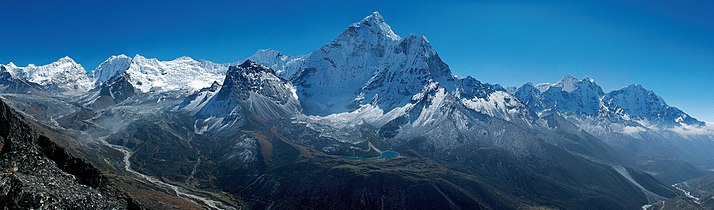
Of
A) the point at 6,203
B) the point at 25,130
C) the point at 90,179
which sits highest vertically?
the point at 25,130

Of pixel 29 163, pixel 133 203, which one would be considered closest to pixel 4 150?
pixel 29 163

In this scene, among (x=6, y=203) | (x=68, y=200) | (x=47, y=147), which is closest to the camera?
(x=6, y=203)

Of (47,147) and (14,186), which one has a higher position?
(47,147)

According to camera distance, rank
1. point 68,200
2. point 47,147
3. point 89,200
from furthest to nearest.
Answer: point 47,147
point 89,200
point 68,200

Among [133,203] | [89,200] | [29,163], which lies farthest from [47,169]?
[133,203]

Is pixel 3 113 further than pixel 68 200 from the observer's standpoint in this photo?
Yes

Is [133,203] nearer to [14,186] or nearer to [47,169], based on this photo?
[47,169]

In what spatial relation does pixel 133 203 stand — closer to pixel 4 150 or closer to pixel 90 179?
pixel 90 179
